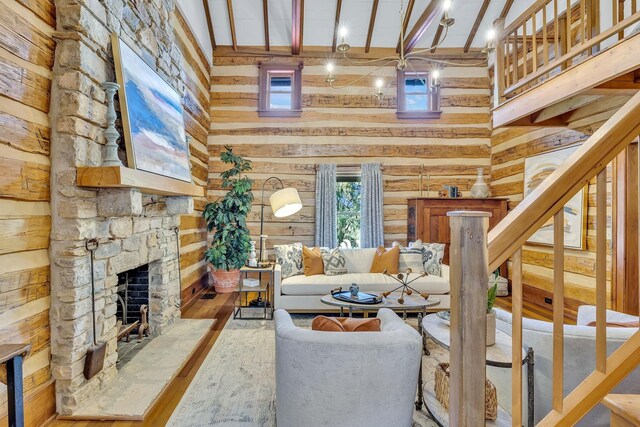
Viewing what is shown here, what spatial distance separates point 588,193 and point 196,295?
5.42m

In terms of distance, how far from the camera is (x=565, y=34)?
10.6ft

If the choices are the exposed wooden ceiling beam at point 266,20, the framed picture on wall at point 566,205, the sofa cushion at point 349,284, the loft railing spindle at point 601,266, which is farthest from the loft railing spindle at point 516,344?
the exposed wooden ceiling beam at point 266,20

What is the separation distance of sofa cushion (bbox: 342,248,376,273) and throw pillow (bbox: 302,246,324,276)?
39cm

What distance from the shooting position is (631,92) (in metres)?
2.66

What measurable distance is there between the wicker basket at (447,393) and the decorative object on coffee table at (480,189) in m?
4.16

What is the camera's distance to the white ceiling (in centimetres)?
522

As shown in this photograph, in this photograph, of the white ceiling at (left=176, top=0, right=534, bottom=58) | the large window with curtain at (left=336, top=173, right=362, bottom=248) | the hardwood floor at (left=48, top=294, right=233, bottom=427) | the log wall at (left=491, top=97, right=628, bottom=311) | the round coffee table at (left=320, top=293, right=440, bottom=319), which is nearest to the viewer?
the hardwood floor at (left=48, top=294, right=233, bottom=427)

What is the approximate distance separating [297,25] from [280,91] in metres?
1.12

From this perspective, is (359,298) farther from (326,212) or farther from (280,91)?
(280,91)

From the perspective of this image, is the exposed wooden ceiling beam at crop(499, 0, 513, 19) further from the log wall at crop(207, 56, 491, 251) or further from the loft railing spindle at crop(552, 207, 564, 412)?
the loft railing spindle at crop(552, 207, 564, 412)

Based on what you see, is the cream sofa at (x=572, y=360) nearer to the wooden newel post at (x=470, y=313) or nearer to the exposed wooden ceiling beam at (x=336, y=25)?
the wooden newel post at (x=470, y=313)

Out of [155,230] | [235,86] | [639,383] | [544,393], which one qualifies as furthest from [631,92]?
[235,86]

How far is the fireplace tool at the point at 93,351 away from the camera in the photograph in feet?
7.02

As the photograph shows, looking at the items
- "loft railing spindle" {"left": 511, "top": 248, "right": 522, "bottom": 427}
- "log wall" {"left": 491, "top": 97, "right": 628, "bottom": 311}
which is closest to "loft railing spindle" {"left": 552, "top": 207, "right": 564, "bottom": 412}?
"loft railing spindle" {"left": 511, "top": 248, "right": 522, "bottom": 427}
